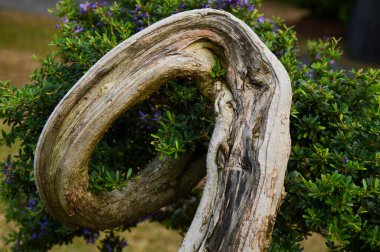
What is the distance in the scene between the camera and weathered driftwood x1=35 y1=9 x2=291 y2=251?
8.04ft

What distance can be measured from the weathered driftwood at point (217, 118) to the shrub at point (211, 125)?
0.15 metres

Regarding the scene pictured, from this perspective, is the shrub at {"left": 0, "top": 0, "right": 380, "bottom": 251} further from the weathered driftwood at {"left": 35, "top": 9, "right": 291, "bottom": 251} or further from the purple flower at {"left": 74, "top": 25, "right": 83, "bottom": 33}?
the weathered driftwood at {"left": 35, "top": 9, "right": 291, "bottom": 251}

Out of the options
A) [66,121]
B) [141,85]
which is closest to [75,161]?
[66,121]

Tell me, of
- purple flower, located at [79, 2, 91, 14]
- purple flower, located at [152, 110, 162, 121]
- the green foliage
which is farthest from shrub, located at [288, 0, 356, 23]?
the green foliage

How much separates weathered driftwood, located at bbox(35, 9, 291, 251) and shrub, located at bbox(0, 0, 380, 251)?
0.15 m

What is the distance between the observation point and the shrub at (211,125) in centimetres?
277

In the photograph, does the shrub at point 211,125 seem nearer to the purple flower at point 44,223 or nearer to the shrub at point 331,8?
the purple flower at point 44,223

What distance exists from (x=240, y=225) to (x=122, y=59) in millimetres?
879

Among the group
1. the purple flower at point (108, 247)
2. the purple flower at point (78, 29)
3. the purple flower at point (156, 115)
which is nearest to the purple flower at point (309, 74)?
the purple flower at point (156, 115)

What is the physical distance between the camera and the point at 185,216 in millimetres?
3926

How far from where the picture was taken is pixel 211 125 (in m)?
2.88

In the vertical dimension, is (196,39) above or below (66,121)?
above

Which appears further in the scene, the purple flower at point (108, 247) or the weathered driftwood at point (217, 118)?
the purple flower at point (108, 247)

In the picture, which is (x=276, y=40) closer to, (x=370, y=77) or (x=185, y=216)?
(x=370, y=77)
